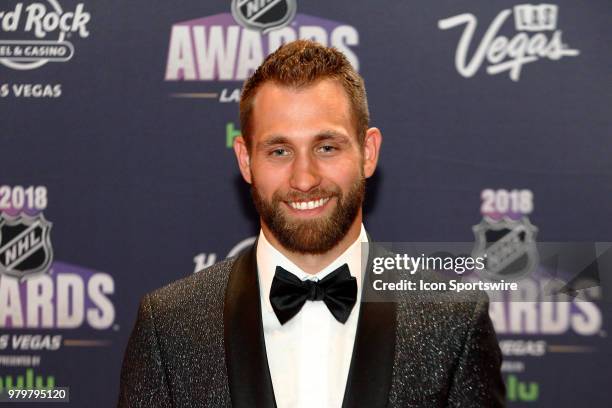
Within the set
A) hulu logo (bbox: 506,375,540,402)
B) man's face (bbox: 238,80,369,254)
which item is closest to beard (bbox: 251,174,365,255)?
man's face (bbox: 238,80,369,254)

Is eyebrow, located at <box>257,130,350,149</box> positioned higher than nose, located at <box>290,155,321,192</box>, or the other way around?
eyebrow, located at <box>257,130,350,149</box>

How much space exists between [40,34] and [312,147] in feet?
7.04

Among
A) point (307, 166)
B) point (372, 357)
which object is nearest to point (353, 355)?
point (372, 357)

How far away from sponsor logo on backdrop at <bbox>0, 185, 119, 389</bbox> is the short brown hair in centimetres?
172

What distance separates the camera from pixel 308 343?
2379 millimetres

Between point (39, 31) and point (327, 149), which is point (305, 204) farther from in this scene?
point (39, 31)

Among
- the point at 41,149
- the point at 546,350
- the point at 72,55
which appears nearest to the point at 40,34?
the point at 72,55

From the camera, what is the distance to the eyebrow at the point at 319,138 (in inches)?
89.7

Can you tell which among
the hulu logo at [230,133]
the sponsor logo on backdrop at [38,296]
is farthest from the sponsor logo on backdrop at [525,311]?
the sponsor logo on backdrop at [38,296]

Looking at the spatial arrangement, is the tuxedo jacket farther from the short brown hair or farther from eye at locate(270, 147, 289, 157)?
the short brown hair

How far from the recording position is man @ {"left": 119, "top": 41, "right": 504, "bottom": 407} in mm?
2225

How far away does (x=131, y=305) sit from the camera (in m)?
3.76

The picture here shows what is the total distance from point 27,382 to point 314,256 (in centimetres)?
212

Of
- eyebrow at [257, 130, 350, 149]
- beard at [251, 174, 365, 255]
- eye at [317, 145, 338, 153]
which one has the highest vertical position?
eyebrow at [257, 130, 350, 149]
